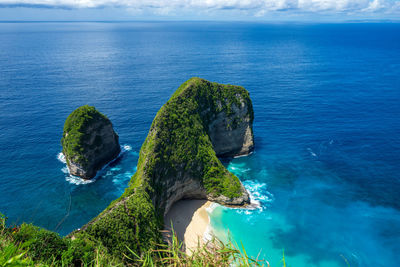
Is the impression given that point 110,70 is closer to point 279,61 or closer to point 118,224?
point 279,61

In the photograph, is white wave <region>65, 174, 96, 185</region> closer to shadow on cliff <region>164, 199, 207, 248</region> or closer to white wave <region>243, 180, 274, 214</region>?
shadow on cliff <region>164, 199, 207, 248</region>

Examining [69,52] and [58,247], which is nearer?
[58,247]

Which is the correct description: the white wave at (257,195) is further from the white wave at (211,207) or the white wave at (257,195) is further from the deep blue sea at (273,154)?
the white wave at (211,207)

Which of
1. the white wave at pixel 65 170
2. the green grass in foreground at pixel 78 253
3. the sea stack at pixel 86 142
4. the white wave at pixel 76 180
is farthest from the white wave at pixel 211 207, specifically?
the white wave at pixel 65 170

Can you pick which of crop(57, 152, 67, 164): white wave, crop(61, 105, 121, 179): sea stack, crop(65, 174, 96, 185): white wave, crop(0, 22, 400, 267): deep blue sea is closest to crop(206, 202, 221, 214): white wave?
crop(0, 22, 400, 267): deep blue sea

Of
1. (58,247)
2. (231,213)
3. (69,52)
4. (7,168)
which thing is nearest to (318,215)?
(231,213)

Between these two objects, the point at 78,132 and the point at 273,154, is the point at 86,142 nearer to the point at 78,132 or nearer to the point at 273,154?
the point at 78,132
